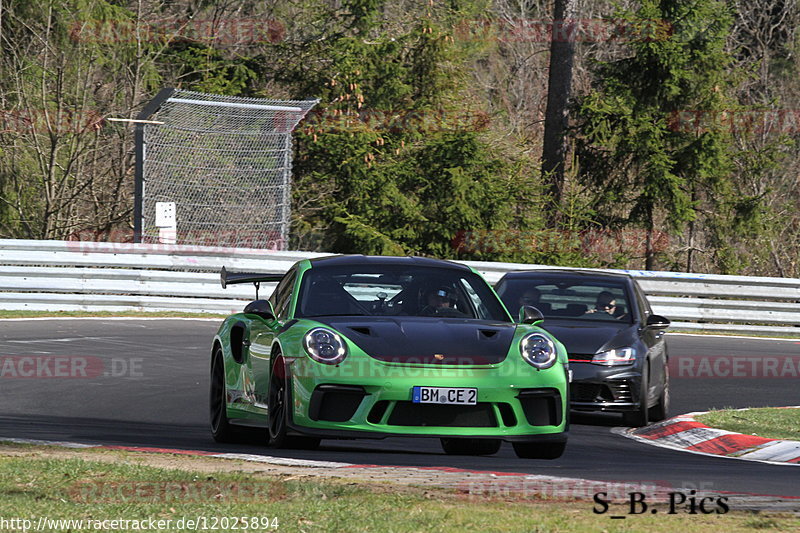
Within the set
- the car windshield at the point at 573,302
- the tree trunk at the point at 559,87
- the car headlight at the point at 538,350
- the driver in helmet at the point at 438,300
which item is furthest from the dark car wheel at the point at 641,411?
the tree trunk at the point at 559,87

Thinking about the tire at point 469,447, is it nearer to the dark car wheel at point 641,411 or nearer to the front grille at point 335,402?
the front grille at point 335,402

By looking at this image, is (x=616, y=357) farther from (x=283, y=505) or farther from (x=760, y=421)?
(x=283, y=505)

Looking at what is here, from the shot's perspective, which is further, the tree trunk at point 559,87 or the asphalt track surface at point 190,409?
the tree trunk at point 559,87

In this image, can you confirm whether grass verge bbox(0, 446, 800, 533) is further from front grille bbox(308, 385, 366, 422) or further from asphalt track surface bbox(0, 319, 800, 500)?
asphalt track surface bbox(0, 319, 800, 500)

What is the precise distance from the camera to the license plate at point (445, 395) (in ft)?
28.4

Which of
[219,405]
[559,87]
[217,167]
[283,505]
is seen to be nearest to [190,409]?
[219,405]

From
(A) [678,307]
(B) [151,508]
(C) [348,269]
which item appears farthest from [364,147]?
(B) [151,508]

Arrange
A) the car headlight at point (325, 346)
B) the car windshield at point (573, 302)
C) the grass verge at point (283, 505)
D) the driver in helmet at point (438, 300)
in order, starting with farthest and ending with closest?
1. the car windshield at point (573, 302)
2. the driver in helmet at point (438, 300)
3. the car headlight at point (325, 346)
4. the grass verge at point (283, 505)

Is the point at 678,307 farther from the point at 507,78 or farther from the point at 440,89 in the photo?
the point at 507,78

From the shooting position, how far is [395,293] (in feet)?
33.1

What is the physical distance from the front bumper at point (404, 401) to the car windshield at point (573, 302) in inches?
194

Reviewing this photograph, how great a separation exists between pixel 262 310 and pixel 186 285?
1372cm

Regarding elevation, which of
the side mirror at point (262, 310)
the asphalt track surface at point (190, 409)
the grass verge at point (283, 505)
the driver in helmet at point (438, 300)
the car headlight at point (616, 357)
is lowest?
the asphalt track surface at point (190, 409)

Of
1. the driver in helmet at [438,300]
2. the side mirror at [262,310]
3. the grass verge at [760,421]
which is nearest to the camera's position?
the side mirror at [262,310]
